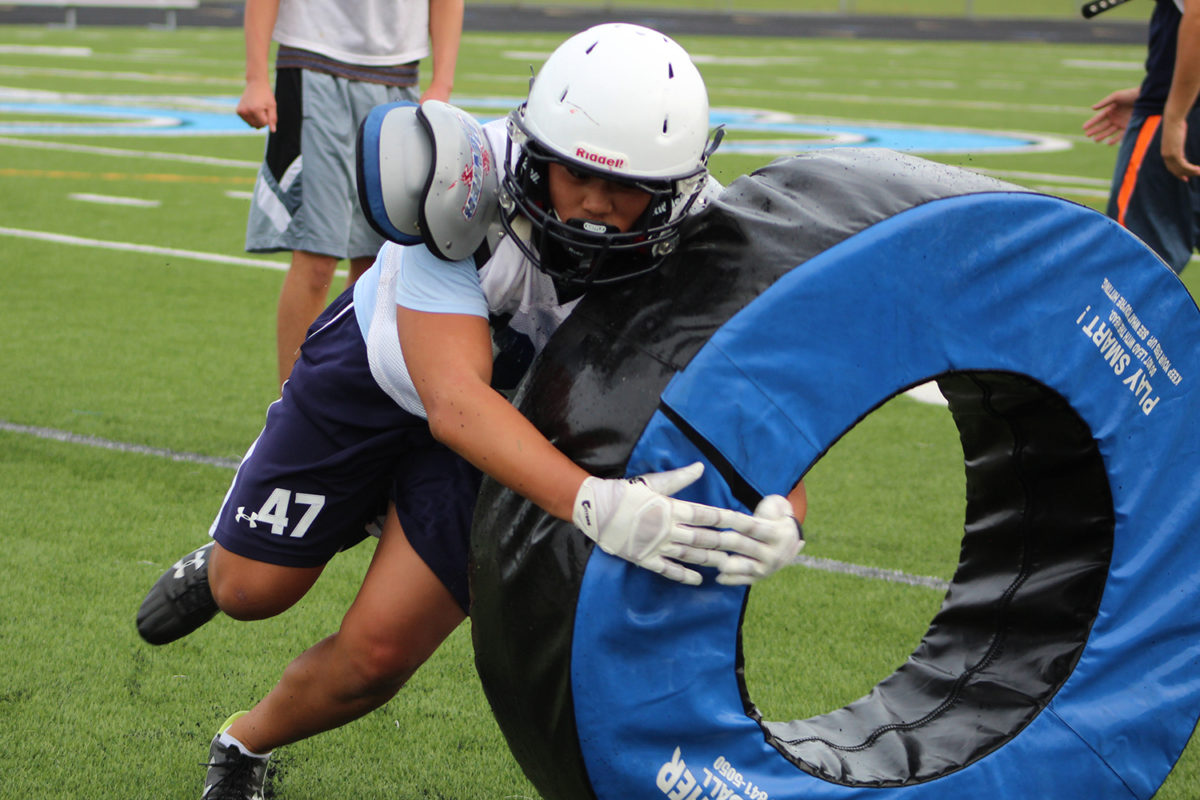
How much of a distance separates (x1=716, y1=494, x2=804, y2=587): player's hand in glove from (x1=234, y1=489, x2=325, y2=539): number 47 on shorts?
34.2 inches

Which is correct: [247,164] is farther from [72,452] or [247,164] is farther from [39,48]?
[39,48]

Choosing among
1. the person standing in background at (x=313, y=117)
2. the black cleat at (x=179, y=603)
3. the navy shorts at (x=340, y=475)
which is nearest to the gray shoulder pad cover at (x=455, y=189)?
the navy shorts at (x=340, y=475)

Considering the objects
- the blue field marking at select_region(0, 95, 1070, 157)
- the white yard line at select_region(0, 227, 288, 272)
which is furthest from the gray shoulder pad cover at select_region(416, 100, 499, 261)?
the blue field marking at select_region(0, 95, 1070, 157)

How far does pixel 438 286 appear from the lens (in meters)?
2.19

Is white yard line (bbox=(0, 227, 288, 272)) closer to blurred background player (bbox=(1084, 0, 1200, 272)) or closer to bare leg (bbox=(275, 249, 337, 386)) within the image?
bare leg (bbox=(275, 249, 337, 386))

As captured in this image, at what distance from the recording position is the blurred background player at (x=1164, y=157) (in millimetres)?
4168

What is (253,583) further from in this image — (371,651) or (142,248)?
(142,248)

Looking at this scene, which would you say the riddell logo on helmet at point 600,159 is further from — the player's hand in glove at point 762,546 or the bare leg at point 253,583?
the bare leg at point 253,583

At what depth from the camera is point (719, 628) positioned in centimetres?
Answer: 210

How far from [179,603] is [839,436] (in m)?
1.37

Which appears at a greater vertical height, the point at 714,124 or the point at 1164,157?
the point at 1164,157

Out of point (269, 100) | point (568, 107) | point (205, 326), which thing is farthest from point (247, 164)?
point (568, 107)

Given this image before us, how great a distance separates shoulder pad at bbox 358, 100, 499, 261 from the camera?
213cm

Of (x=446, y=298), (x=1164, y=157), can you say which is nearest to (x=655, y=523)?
(x=446, y=298)
